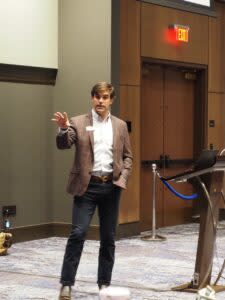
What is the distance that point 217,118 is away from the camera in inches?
460

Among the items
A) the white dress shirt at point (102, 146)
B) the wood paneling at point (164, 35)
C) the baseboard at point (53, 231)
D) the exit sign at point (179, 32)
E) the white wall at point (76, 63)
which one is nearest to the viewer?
the white dress shirt at point (102, 146)

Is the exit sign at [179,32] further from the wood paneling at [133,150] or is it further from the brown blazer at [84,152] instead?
the brown blazer at [84,152]

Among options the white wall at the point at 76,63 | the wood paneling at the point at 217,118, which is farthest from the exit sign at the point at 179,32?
the white wall at the point at 76,63

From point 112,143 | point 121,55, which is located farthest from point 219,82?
point 112,143

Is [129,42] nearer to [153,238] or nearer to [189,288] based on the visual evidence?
[153,238]

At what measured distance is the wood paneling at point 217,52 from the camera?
453 inches

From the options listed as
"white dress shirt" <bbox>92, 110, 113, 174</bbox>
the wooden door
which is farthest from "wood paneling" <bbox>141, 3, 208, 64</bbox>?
"white dress shirt" <bbox>92, 110, 113, 174</bbox>

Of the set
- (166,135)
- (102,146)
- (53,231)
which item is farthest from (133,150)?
(102,146)

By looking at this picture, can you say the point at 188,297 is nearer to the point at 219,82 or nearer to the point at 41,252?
the point at 41,252

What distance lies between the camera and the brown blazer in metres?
5.86

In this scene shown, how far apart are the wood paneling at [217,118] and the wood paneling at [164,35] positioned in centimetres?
66

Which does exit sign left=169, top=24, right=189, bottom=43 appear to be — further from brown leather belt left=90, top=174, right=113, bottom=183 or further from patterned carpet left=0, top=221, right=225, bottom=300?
brown leather belt left=90, top=174, right=113, bottom=183

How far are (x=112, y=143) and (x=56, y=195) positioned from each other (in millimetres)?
4137

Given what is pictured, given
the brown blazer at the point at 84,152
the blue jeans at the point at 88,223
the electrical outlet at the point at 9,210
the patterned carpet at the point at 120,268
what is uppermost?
the brown blazer at the point at 84,152
